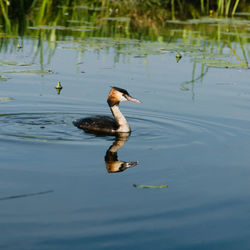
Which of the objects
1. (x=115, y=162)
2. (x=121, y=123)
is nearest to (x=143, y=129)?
(x=121, y=123)

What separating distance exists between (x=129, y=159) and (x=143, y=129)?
1.88 meters

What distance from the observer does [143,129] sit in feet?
30.2

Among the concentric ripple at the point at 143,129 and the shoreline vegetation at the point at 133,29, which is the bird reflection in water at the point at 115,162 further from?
the shoreline vegetation at the point at 133,29

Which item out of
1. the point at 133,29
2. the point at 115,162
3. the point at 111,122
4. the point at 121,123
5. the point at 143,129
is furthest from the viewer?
the point at 133,29

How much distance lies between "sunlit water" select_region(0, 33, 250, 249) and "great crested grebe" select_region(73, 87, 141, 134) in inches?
6.7

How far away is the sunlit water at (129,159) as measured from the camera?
505cm

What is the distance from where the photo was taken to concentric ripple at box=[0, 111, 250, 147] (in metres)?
8.35

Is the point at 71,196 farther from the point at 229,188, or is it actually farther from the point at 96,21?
the point at 96,21

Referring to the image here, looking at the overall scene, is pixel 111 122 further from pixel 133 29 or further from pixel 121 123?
pixel 133 29

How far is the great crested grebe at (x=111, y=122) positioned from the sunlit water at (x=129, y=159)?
169mm

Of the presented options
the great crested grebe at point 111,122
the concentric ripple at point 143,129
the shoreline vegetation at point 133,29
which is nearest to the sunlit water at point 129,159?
the concentric ripple at point 143,129

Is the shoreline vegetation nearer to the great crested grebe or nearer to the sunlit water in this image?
the sunlit water

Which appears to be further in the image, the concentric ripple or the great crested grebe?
the great crested grebe

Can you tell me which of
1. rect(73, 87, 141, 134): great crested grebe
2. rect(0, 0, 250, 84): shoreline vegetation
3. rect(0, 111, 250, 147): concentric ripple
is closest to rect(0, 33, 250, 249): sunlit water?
rect(0, 111, 250, 147): concentric ripple
